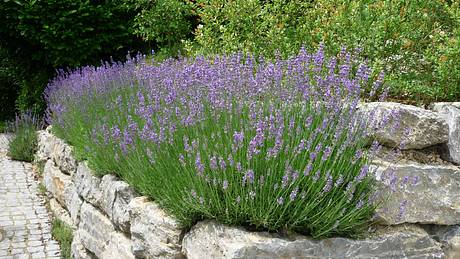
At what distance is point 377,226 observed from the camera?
335 centimetres

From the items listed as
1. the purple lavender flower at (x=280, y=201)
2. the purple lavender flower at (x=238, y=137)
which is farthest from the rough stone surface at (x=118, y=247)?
the purple lavender flower at (x=280, y=201)

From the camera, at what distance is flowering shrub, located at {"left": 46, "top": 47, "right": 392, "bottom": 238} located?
3047 mm

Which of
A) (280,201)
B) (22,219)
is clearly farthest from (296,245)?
(22,219)

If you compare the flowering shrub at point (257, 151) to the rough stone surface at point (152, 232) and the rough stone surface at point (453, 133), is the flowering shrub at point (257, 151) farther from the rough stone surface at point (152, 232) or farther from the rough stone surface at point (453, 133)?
the rough stone surface at point (453, 133)

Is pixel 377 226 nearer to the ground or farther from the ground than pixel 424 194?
nearer to the ground

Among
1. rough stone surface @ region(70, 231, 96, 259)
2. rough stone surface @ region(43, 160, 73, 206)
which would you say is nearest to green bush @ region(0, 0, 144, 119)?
rough stone surface @ region(43, 160, 73, 206)

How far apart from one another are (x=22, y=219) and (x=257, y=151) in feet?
13.5

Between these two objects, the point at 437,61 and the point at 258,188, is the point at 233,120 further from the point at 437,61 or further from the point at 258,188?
the point at 437,61

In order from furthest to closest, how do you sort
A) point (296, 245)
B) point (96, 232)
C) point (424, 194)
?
point (96, 232) → point (424, 194) → point (296, 245)

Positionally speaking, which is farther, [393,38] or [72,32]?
[72,32]

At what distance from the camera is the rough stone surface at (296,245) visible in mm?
2881

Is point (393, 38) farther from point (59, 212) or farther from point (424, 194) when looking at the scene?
point (59, 212)

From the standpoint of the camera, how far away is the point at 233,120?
3.56 m

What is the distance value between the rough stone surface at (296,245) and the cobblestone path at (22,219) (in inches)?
107
